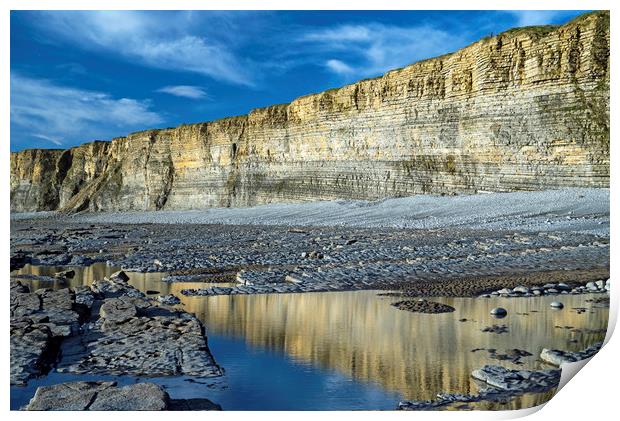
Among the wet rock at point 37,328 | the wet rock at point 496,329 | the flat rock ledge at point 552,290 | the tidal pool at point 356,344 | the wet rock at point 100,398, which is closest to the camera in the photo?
the wet rock at point 100,398

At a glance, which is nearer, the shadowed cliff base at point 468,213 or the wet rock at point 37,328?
the wet rock at point 37,328

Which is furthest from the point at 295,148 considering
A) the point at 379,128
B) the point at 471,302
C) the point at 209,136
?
the point at 471,302

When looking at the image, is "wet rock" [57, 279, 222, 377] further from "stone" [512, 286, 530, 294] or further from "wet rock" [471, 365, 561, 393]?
"stone" [512, 286, 530, 294]

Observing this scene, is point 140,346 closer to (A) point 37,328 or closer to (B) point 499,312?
(A) point 37,328

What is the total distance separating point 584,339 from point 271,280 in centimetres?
428

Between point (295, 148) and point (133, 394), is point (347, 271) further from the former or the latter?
point (295, 148)

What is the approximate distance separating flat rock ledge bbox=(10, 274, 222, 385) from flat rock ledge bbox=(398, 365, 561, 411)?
152 centimetres

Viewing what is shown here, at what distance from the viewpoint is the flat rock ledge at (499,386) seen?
137 inches

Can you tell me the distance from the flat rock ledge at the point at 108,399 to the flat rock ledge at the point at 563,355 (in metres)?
2.44

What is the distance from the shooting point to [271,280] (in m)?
7.89

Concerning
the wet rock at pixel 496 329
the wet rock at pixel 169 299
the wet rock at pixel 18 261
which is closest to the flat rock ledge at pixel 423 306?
the wet rock at pixel 496 329

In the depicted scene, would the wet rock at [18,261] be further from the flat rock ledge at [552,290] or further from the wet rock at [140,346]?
the flat rock ledge at [552,290]

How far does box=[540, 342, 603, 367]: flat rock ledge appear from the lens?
13.5 ft
